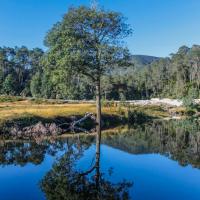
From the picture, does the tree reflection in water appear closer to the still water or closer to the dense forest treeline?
the still water

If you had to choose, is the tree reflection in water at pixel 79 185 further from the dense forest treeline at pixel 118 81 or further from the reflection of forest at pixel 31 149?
the dense forest treeline at pixel 118 81

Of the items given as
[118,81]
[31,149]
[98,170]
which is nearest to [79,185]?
[98,170]

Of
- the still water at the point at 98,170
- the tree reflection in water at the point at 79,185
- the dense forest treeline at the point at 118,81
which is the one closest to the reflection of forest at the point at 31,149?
the still water at the point at 98,170

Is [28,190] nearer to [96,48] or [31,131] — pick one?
[31,131]

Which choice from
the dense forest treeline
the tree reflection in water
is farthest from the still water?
the dense forest treeline

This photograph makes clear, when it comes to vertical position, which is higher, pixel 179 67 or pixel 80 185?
pixel 179 67

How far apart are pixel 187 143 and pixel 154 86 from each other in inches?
6115

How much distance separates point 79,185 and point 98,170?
4.80 metres

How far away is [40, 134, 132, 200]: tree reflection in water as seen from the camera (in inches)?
720

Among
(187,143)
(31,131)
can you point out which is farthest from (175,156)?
(31,131)

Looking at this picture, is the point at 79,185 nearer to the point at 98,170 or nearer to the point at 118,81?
the point at 98,170

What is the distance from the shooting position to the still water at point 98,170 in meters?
19.2

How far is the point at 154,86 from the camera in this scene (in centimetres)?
19362

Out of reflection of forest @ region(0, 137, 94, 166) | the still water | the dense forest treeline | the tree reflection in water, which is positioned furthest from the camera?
the dense forest treeline
